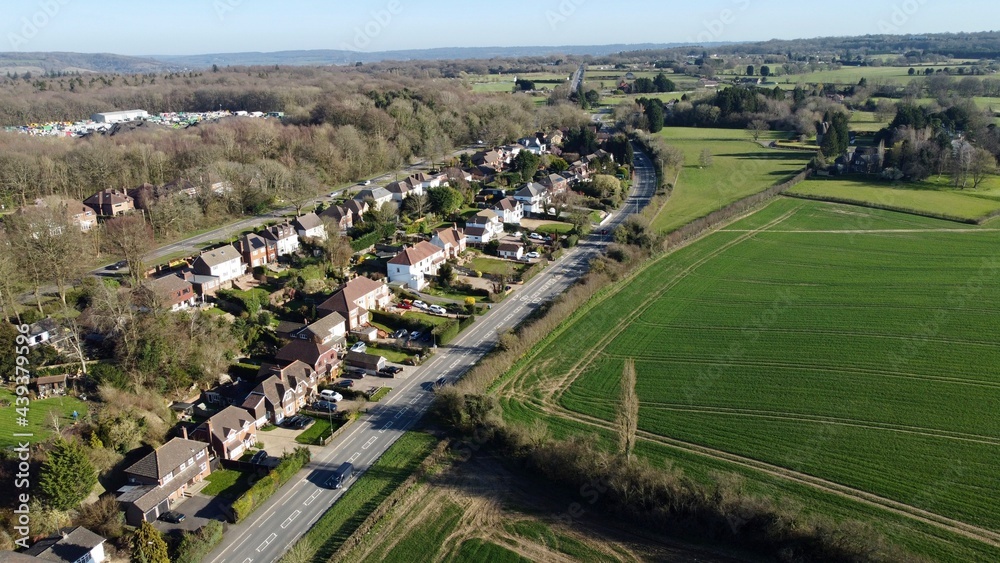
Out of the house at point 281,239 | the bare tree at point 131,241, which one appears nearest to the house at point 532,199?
the house at point 281,239

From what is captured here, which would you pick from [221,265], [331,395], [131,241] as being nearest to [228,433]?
[331,395]

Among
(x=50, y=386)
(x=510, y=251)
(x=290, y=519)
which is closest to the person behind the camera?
(x=290, y=519)

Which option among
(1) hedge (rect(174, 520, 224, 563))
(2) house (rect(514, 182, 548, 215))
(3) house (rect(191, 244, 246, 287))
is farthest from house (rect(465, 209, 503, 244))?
(1) hedge (rect(174, 520, 224, 563))

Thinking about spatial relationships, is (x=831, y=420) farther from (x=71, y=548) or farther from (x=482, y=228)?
(x=482, y=228)

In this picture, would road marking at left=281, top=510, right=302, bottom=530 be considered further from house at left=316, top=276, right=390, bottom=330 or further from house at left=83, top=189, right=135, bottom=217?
house at left=83, top=189, right=135, bottom=217

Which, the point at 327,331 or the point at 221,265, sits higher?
the point at 221,265

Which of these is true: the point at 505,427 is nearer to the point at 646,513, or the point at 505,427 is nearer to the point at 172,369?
the point at 646,513
